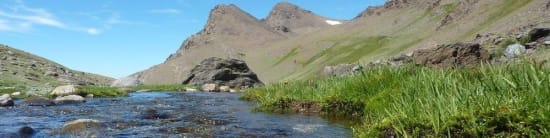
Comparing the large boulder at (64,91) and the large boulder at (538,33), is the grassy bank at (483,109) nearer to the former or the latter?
the large boulder at (538,33)

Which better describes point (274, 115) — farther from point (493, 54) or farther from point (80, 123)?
point (493, 54)

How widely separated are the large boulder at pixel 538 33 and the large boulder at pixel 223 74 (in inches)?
2313

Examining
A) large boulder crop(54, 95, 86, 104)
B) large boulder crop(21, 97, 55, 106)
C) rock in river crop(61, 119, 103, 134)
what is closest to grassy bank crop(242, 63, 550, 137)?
rock in river crop(61, 119, 103, 134)

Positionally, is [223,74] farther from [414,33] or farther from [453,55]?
[414,33]

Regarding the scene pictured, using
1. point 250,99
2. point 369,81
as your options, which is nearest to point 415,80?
point 369,81

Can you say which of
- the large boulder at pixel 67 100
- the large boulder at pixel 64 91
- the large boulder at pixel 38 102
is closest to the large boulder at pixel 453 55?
the large boulder at pixel 67 100

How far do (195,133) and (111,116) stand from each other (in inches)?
360

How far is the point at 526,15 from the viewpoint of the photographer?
8869 centimetres

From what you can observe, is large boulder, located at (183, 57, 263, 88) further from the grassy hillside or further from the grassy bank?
the grassy bank

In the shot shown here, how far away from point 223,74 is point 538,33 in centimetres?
6507

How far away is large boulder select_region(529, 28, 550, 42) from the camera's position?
42.6m

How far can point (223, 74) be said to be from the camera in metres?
100

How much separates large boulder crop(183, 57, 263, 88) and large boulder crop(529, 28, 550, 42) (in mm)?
58761

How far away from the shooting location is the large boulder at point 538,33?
42594 millimetres
